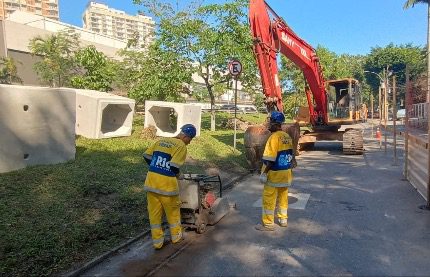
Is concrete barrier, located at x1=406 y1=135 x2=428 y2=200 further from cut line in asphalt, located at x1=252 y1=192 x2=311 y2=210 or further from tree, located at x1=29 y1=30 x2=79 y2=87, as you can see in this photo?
tree, located at x1=29 y1=30 x2=79 y2=87

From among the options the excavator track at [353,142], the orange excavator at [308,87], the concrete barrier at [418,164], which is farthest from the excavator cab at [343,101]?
the concrete barrier at [418,164]

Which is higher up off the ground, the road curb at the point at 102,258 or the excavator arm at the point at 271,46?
the excavator arm at the point at 271,46

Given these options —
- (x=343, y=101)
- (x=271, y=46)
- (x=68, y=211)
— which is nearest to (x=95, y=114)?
(x=271, y=46)

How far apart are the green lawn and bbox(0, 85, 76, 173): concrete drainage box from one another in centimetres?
35

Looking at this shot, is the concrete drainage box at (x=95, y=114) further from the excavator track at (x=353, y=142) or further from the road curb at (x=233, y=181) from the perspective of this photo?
the excavator track at (x=353, y=142)

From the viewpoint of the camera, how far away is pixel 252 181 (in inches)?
403

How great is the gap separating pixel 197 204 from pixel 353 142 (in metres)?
10.5

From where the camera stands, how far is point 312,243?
18.0 ft

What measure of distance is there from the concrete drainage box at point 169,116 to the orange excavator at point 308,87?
4.58m

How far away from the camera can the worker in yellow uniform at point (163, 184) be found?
5289 mm

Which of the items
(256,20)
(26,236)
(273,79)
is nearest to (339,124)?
(273,79)

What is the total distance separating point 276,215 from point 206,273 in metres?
2.66

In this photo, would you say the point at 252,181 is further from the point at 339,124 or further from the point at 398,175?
the point at 339,124

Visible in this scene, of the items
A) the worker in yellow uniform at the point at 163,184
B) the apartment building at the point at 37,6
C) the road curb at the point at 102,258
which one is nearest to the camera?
the road curb at the point at 102,258
